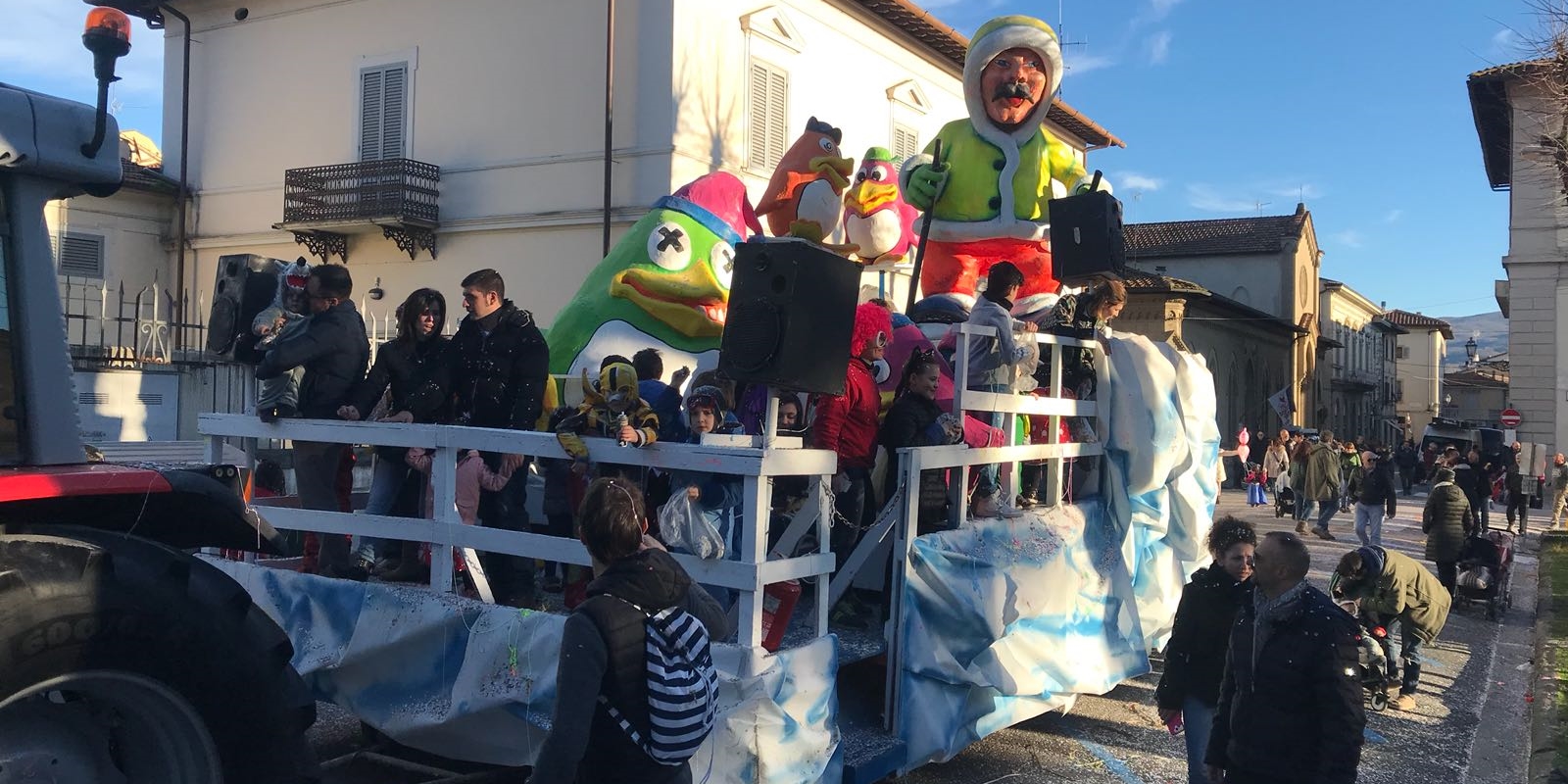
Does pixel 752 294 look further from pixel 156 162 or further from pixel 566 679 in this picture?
pixel 156 162

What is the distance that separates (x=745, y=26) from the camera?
18.8m

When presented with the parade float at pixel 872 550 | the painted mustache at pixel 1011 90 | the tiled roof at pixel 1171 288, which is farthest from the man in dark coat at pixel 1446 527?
the tiled roof at pixel 1171 288

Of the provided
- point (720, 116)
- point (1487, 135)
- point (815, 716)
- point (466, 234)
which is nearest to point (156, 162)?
point (466, 234)

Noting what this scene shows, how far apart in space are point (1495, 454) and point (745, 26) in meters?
20.2

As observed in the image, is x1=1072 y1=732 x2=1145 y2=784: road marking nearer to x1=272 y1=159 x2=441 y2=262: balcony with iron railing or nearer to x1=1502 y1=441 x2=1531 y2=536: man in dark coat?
x1=272 y1=159 x2=441 y2=262: balcony with iron railing

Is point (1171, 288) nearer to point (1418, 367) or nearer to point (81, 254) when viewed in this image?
point (81, 254)

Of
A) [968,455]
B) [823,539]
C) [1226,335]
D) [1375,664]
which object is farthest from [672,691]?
[1226,335]

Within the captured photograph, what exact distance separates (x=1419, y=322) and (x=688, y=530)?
267ft

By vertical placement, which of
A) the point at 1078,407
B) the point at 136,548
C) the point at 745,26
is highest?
the point at 745,26

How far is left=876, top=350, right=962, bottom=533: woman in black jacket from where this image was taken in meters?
5.08

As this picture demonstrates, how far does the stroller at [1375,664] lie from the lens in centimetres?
724

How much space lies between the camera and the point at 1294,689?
3.66m

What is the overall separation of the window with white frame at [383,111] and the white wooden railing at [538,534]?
16129 mm

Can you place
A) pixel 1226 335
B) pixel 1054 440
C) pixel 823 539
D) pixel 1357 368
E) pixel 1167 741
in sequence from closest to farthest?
pixel 823 539 < pixel 1054 440 < pixel 1167 741 < pixel 1226 335 < pixel 1357 368
